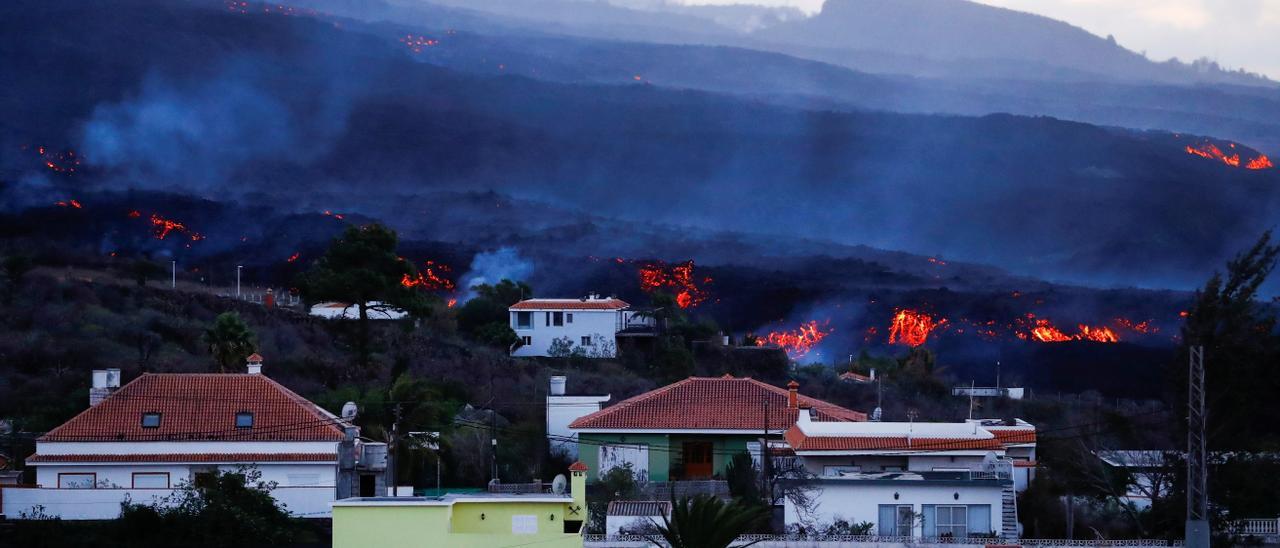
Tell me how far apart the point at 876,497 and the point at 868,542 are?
1667mm

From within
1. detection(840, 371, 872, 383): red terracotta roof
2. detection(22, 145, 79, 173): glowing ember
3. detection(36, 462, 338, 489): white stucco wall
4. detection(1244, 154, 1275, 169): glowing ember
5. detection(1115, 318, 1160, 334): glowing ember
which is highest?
detection(1244, 154, 1275, 169): glowing ember

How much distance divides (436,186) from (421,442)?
14338cm

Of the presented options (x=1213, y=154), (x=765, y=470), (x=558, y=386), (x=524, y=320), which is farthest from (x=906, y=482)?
(x=1213, y=154)

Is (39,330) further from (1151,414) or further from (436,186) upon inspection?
(436,186)

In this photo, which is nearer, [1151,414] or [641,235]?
[1151,414]

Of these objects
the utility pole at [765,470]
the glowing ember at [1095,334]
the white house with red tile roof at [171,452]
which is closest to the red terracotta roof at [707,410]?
the utility pole at [765,470]

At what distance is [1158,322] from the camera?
398 ft

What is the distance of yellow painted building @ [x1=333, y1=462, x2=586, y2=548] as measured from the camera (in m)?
30.9

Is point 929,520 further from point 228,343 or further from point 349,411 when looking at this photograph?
point 228,343

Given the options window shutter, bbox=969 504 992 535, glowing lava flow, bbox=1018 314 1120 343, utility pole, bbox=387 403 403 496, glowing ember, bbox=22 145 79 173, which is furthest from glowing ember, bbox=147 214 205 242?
window shutter, bbox=969 504 992 535

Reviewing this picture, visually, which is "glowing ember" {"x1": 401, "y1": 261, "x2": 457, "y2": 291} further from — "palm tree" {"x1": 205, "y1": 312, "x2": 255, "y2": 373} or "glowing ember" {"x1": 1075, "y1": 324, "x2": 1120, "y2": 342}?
"palm tree" {"x1": 205, "y1": 312, "x2": 255, "y2": 373}

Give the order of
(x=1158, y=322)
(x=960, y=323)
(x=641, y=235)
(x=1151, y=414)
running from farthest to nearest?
1. (x=641, y=235)
2. (x=1158, y=322)
3. (x=960, y=323)
4. (x=1151, y=414)

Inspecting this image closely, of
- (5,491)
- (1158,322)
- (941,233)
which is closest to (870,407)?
(5,491)

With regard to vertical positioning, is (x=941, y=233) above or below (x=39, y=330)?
above
